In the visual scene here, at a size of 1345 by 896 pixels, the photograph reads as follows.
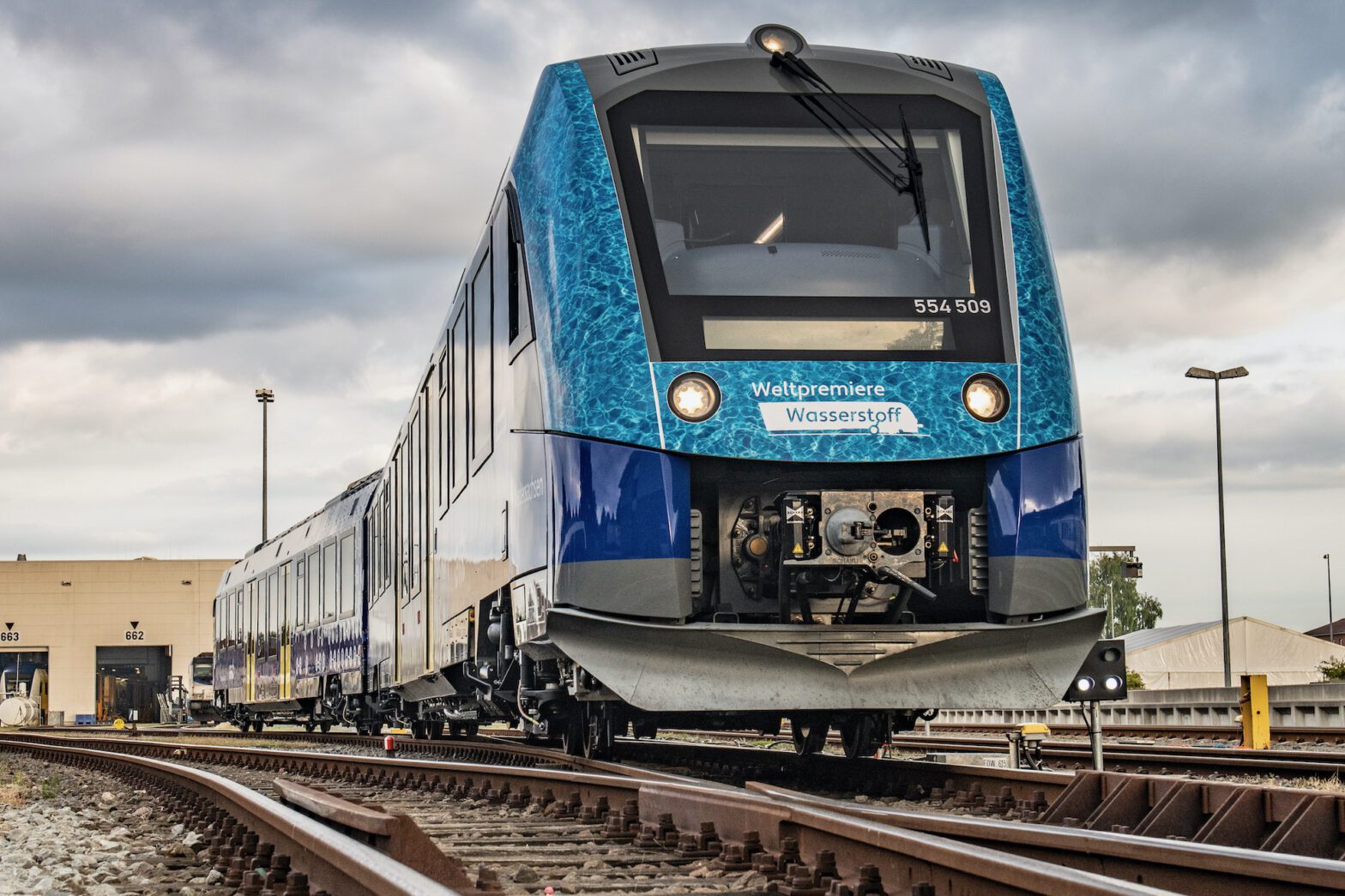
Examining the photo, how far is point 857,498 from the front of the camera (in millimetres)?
7168

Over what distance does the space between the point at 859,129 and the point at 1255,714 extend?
7360 mm

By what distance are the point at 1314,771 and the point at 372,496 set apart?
11124 mm

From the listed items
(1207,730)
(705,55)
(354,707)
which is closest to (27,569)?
(354,707)

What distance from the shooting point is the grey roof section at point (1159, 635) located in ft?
184

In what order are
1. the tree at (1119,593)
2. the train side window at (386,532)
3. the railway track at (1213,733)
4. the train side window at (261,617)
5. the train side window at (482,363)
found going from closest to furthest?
the train side window at (482,363), the railway track at (1213,733), the train side window at (386,532), the train side window at (261,617), the tree at (1119,593)

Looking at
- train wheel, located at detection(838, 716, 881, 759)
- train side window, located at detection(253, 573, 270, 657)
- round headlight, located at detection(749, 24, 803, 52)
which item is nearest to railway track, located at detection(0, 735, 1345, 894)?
train wheel, located at detection(838, 716, 881, 759)

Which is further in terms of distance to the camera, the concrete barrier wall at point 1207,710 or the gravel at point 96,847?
the concrete barrier wall at point 1207,710

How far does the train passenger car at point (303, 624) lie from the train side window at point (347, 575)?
1cm

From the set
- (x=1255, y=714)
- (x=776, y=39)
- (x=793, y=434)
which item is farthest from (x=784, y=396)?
(x=1255, y=714)

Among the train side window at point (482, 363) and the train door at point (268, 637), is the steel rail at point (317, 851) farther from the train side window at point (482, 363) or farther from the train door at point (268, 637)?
the train door at point (268, 637)

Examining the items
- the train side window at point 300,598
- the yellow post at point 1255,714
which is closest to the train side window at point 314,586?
the train side window at point 300,598

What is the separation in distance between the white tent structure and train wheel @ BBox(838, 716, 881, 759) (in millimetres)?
42514

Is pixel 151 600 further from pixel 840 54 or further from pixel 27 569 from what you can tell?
pixel 840 54

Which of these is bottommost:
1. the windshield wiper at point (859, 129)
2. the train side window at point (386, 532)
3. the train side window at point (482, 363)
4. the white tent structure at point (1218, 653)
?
→ the white tent structure at point (1218, 653)
